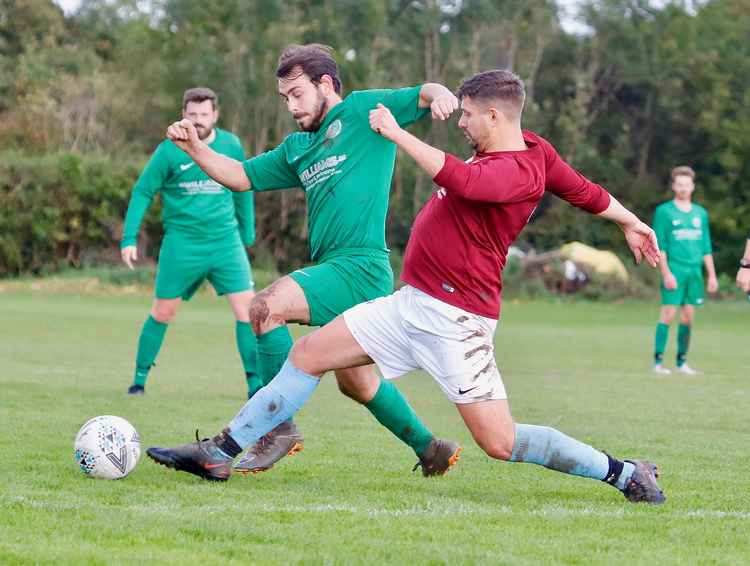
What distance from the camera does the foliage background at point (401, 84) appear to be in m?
32.9

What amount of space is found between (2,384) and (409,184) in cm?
2586

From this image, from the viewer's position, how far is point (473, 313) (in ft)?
18.3

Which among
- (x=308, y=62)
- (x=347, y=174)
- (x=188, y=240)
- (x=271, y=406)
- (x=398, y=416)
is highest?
(x=308, y=62)

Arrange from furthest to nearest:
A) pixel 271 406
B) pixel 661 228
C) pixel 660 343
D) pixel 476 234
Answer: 1. pixel 661 228
2. pixel 660 343
3. pixel 271 406
4. pixel 476 234

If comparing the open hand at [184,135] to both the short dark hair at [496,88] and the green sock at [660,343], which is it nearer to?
the short dark hair at [496,88]

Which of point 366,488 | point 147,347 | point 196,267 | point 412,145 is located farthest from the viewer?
point 196,267

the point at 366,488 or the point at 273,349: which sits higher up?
the point at 273,349

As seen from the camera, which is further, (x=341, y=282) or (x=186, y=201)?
(x=186, y=201)

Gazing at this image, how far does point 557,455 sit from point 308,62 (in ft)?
7.70

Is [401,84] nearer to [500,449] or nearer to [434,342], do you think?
[434,342]

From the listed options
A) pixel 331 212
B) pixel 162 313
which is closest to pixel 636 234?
pixel 331 212

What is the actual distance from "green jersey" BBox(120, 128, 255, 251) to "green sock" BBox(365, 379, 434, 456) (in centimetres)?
460

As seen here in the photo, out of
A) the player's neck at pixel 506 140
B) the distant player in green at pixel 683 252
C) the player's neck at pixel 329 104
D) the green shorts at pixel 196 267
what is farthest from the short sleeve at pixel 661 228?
the player's neck at pixel 506 140

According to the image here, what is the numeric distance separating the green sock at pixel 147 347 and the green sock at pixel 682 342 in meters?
6.89
